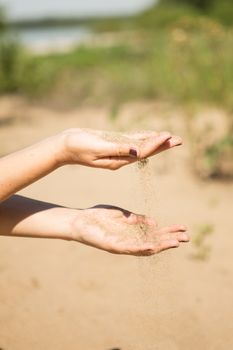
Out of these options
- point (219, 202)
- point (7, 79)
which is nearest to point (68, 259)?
point (219, 202)

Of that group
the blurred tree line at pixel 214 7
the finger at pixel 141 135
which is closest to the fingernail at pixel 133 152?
the finger at pixel 141 135

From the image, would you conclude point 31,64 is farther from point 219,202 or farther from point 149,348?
point 149,348

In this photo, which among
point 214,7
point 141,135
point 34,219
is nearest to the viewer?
point 141,135

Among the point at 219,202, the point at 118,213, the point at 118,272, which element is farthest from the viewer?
the point at 219,202

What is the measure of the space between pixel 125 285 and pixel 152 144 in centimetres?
153

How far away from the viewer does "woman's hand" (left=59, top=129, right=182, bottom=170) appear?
1842 millimetres

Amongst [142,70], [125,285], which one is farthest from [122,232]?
[142,70]

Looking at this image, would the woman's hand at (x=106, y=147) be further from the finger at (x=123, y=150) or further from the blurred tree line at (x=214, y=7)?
the blurred tree line at (x=214, y=7)

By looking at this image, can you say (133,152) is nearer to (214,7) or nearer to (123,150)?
(123,150)

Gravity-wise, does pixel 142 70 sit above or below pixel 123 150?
below

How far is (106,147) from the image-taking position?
6.03ft

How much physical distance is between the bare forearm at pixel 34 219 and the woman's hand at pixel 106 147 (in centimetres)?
29

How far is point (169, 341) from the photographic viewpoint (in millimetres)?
2568

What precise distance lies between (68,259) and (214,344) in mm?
1315
